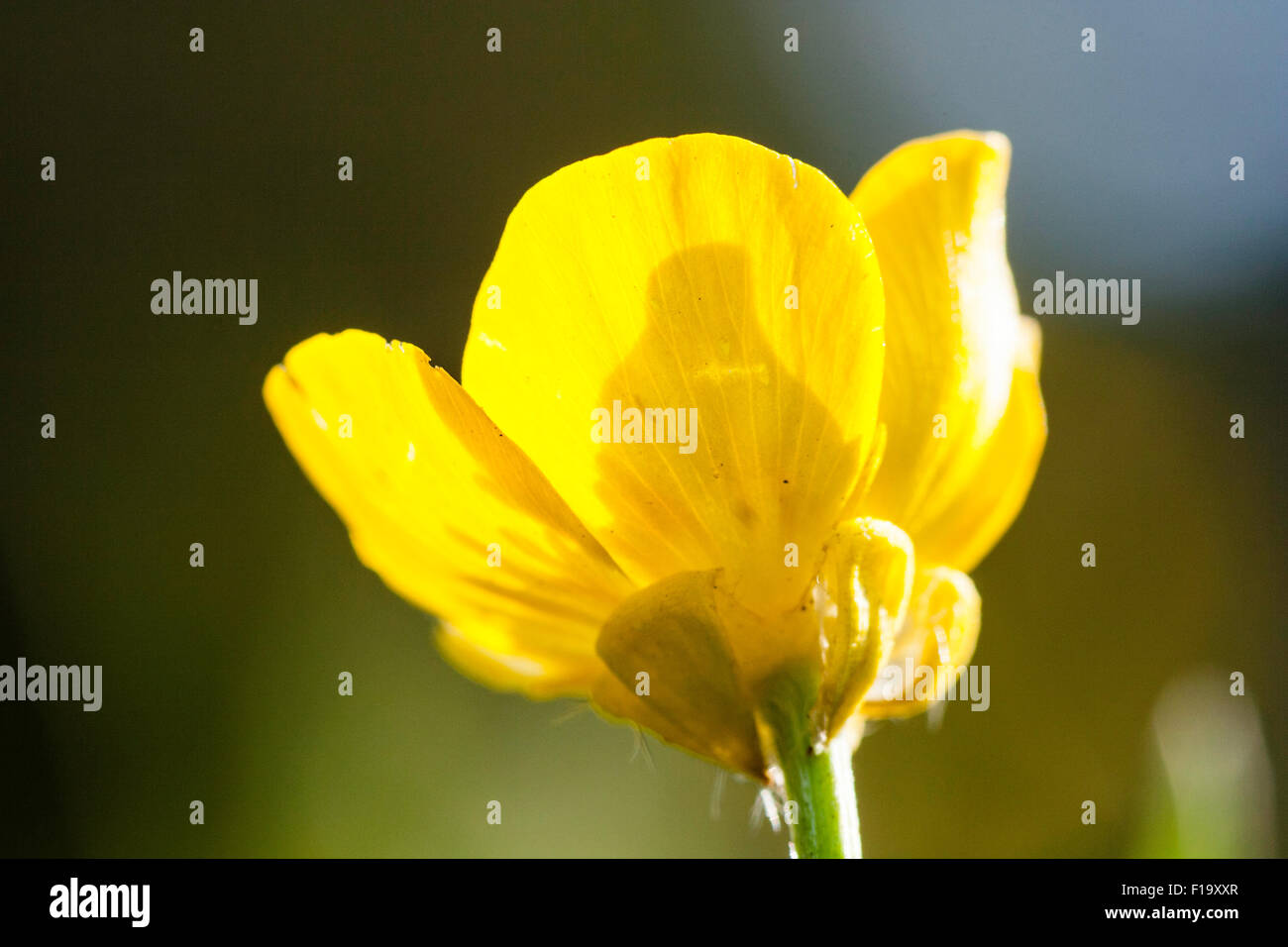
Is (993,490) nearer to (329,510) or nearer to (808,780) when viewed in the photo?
(808,780)

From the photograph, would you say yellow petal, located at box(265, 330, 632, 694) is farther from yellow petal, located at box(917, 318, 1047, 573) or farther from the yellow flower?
yellow petal, located at box(917, 318, 1047, 573)

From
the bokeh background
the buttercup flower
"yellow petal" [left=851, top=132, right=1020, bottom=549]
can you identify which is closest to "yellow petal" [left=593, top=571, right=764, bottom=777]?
the buttercup flower

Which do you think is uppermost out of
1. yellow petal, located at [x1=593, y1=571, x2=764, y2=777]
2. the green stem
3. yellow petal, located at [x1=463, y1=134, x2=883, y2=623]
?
yellow petal, located at [x1=463, y1=134, x2=883, y2=623]

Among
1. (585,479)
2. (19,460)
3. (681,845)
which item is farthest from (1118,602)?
(19,460)

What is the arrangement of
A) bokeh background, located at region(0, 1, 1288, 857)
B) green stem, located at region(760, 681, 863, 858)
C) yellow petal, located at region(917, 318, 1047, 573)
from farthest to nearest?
bokeh background, located at region(0, 1, 1288, 857), yellow petal, located at region(917, 318, 1047, 573), green stem, located at region(760, 681, 863, 858)

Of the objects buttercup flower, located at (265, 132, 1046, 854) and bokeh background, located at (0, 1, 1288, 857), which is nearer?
buttercup flower, located at (265, 132, 1046, 854)

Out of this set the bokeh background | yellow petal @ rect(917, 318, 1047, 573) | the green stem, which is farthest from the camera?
the bokeh background

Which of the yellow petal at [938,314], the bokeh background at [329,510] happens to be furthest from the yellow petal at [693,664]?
the bokeh background at [329,510]

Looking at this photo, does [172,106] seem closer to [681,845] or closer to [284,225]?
[284,225]
